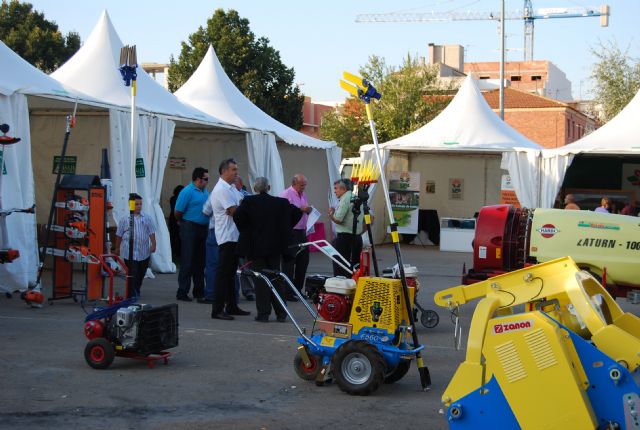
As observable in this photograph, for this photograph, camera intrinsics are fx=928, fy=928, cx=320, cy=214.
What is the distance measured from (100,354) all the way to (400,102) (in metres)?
40.0

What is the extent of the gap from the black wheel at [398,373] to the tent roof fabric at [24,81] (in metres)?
7.22

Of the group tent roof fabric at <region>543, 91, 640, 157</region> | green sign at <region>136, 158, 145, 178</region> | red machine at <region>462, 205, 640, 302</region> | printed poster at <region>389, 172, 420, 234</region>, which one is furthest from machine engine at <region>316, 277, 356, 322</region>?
printed poster at <region>389, 172, 420, 234</region>

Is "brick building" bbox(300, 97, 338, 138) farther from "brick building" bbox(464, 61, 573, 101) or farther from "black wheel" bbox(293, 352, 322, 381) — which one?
"black wheel" bbox(293, 352, 322, 381)

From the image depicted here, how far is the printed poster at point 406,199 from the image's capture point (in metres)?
27.2

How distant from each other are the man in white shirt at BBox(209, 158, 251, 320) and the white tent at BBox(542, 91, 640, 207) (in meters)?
12.8

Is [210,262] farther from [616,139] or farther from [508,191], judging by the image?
[508,191]

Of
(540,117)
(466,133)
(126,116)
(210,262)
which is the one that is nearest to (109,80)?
(126,116)

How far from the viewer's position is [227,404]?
703cm

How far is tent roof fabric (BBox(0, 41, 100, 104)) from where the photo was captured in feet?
41.9

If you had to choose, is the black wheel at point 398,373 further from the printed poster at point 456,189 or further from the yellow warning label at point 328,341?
the printed poster at point 456,189

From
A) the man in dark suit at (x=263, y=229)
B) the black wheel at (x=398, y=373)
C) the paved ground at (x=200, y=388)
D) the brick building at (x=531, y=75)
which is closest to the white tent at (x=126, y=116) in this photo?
the paved ground at (x=200, y=388)

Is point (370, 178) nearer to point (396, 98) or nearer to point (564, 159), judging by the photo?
point (564, 159)

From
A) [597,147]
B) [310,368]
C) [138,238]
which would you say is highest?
[597,147]

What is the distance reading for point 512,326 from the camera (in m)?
5.07
